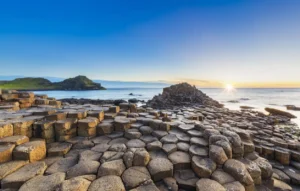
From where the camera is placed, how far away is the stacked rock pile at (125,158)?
2344 millimetres

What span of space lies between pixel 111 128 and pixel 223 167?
108 inches

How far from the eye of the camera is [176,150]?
327 centimetres

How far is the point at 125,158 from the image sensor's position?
110 inches

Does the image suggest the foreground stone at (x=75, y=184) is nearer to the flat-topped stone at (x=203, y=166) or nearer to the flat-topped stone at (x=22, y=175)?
the flat-topped stone at (x=22, y=175)

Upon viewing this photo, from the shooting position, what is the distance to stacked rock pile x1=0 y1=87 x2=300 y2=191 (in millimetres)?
2344

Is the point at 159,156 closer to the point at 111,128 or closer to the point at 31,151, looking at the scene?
the point at 111,128

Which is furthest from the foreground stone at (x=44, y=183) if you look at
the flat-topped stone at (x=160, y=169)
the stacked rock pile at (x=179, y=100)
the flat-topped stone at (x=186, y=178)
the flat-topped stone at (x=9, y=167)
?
the stacked rock pile at (x=179, y=100)

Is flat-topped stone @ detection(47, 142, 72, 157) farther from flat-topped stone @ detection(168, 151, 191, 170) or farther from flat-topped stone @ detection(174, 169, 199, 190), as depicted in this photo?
flat-topped stone @ detection(174, 169, 199, 190)

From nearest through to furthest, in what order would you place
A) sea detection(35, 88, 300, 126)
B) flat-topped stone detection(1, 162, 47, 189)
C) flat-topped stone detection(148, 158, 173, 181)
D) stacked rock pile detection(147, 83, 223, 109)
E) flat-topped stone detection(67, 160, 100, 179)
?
flat-topped stone detection(1, 162, 47, 189) → flat-topped stone detection(67, 160, 100, 179) → flat-topped stone detection(148, 158, 173, 181) → stacked rock pile detection(147, 83, 223, 109) → sea detection(35, 88, 300, 126)

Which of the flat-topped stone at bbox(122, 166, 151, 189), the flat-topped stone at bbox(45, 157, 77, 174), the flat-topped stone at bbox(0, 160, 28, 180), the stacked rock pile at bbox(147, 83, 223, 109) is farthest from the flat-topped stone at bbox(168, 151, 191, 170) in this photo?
the stacked rock pile at bbox(147, 83, 223, 109)

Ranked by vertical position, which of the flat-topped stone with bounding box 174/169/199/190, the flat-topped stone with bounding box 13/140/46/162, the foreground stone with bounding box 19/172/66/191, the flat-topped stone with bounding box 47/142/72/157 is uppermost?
the flat-topped stone with bounding box 13/140/46/162

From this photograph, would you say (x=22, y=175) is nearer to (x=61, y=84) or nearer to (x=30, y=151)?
(x=30, y=151)

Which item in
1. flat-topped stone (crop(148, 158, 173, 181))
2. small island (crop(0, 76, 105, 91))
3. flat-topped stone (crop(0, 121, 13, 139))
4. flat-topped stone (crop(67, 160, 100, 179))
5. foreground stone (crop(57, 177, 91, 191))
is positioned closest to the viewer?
foreground stone (crop(57, 177, 91, 191))

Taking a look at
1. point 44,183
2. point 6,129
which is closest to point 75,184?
point 44,183
